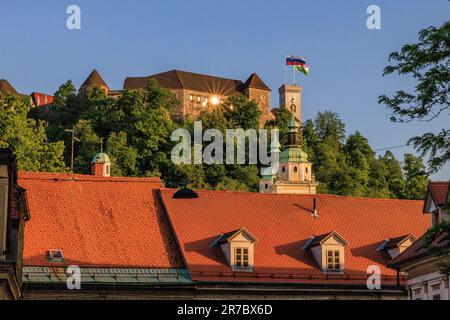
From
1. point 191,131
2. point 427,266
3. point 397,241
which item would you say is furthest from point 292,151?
point 427,266

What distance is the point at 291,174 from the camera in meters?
133

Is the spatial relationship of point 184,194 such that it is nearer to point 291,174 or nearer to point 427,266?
point 427,266

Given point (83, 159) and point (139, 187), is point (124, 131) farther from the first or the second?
point (139, 187)

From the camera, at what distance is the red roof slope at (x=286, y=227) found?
52.1m

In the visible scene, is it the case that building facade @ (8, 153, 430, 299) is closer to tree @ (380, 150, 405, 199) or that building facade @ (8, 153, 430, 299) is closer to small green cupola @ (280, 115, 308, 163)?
small green cupola @ (280, 115, 308, 163)

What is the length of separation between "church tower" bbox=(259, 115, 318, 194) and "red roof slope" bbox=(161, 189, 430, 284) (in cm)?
6812

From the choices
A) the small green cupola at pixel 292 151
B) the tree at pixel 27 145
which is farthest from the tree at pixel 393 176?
the tree at pixel 27 145

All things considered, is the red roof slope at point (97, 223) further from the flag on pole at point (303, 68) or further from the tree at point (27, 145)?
the flag on pole at point (303, 68)

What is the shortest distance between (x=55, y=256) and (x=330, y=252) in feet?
37.7

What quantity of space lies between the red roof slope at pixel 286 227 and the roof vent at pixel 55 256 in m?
5.14

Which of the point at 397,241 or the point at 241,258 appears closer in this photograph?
the point at 241,258

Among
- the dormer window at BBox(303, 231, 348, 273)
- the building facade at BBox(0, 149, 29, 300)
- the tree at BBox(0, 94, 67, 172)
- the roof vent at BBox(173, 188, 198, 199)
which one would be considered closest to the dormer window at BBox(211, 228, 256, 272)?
the roof vent at BBox(173, 188, 198, 199)

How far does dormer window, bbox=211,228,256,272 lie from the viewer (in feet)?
170

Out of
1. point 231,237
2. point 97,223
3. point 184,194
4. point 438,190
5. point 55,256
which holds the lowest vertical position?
point 55,256
